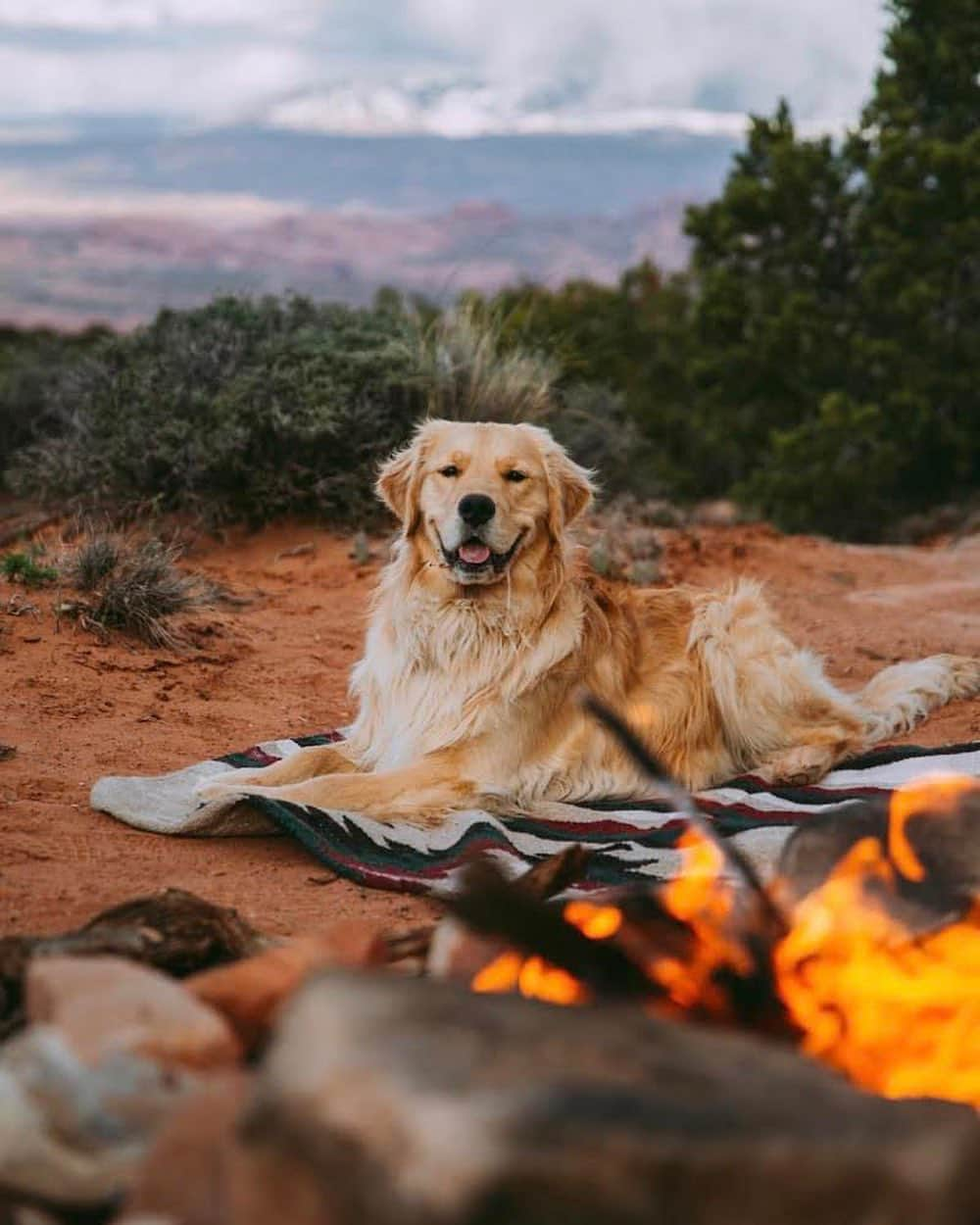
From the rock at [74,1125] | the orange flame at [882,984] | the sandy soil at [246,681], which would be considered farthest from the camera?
the sandy soil at [246,681]

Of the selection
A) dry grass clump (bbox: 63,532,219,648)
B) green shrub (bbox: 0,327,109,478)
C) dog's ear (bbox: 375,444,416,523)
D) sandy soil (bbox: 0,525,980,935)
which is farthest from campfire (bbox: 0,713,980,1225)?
green shrub (bbox: 0,327,109,478)

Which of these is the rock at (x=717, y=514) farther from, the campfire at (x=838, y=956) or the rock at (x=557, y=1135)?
the rock at (x=557, y=1135)

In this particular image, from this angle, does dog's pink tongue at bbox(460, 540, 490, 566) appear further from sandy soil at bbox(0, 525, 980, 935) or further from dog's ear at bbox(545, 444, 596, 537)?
sandy soil at bbox(0, 525, 980, 935)

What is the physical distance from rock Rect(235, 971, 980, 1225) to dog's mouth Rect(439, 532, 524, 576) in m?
3.83

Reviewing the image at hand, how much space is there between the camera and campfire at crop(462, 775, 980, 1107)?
295 cm

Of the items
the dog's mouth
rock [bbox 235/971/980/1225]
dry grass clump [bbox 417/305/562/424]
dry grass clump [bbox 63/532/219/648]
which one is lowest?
dry grass clump [bbox 63/532/219/648]

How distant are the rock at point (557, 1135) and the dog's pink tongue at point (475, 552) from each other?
12.6 feet

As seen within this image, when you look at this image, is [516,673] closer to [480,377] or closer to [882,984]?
[882,984]

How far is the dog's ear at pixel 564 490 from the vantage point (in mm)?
6191

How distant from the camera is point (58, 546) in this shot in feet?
32.6

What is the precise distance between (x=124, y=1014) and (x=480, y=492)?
3553 mm

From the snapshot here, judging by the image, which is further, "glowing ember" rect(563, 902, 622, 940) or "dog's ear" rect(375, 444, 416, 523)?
"dog's ear" rect(375, 444, 416, 523)

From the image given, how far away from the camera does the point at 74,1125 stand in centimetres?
244

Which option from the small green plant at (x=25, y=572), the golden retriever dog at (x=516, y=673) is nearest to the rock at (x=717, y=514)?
the small green plant at (x=25, y=572)
